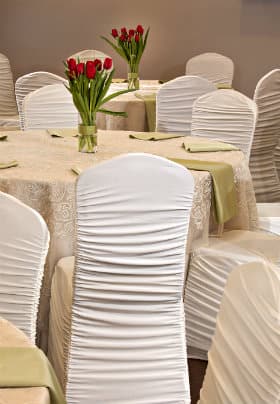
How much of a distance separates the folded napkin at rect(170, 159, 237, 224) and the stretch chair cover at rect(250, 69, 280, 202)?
2168 mm

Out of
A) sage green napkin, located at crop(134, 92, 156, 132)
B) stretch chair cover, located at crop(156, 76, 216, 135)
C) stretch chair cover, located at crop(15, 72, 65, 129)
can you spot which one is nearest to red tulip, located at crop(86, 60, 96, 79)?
stretch chair cover, located at crop(156, 76, 216, 135)

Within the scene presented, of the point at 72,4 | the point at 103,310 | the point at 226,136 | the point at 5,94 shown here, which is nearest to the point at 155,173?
the point at 103,310

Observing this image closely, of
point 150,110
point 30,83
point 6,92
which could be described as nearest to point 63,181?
point 150,110

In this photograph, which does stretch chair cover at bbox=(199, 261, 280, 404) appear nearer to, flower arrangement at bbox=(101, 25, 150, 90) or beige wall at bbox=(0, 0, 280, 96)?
flower arrangement at bbox=(101, 25, 150, 90)

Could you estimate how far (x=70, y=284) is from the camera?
9.90ft

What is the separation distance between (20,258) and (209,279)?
147cm

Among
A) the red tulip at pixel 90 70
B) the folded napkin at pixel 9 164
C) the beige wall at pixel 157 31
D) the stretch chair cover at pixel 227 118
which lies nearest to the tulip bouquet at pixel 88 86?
the red tulip at pixel 90 70

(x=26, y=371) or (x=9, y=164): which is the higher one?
(x=26, y=371)

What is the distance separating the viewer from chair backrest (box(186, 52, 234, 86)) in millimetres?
7422

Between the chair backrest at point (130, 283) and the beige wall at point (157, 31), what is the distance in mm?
5301

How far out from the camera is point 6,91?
24.6 feet

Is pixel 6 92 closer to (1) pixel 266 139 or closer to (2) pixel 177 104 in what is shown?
(2) pixel 177 104

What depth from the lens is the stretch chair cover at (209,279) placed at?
3.47 metres

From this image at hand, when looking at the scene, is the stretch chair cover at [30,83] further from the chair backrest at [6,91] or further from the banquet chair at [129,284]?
the banquet chair at [129,284]
